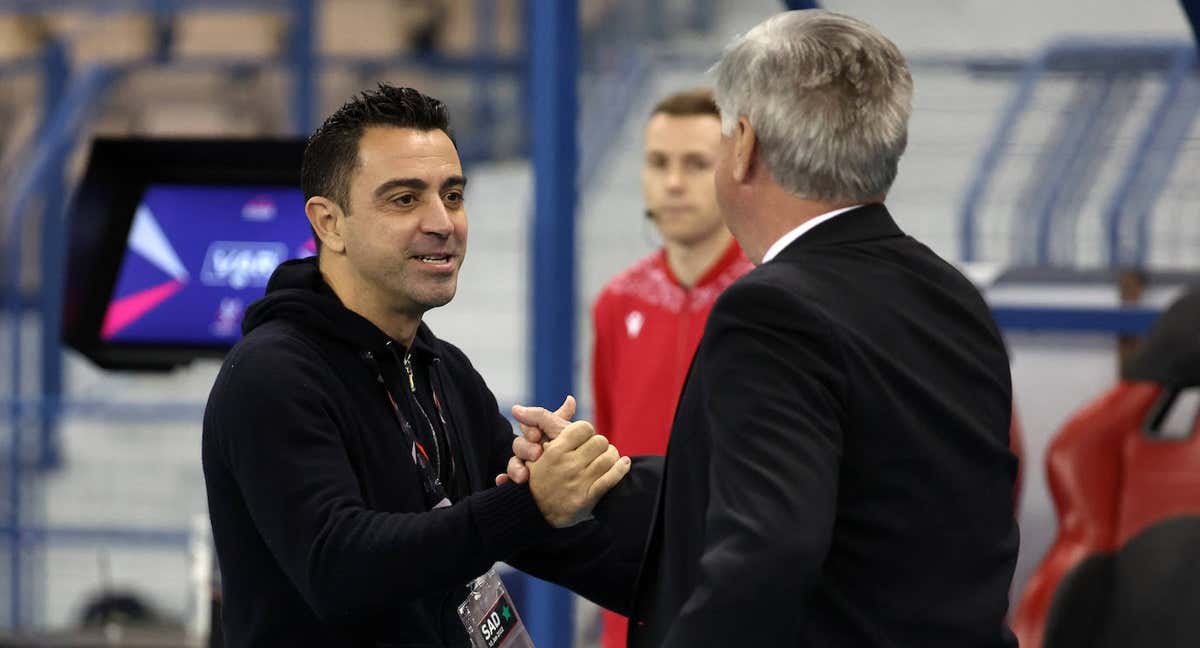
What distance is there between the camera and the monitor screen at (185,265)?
3158 millimetres

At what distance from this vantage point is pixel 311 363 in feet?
5.83

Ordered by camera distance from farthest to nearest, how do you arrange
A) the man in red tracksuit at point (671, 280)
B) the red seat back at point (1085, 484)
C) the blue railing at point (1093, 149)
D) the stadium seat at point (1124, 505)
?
1. the blue railing at point (1093, 149)
2. the red seat back at point (1085, 484)
3. the man in red tracksuit at point (671, 280)
4. the stadium seat at point (1124, 505)

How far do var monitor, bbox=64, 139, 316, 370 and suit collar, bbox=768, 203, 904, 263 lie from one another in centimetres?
164

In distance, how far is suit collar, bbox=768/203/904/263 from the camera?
5.52 ft

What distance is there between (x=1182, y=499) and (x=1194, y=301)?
1.69 feet

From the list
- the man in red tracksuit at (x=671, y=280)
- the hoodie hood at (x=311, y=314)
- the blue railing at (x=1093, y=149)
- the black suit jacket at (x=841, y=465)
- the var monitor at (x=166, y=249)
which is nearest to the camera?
the black suit jacket at (x=841, y=465)

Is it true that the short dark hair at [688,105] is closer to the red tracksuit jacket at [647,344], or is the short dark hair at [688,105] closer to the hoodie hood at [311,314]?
the red tracksuit jacket at [647,344]

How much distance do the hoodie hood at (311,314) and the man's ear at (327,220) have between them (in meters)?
0.04

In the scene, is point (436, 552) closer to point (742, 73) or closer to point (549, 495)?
point (549, 495)

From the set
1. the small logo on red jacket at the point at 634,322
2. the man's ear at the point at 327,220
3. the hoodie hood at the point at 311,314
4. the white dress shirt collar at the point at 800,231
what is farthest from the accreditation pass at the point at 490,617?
the small logo on red jacket at the point at 634,322

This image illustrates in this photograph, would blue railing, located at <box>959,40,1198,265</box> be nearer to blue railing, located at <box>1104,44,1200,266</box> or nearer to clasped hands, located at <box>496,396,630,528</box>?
blue railing, located at <box>1104,44,1200,266</box>

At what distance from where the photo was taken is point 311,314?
6.01 ft

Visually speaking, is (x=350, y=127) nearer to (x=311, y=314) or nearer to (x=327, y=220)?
(x=327, y=220)

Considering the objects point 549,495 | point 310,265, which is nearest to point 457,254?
point 310,265
